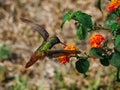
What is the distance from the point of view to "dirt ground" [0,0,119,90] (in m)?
3.12

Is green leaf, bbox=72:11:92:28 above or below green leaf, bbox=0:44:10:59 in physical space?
above

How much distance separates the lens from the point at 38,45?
3535 millimetres

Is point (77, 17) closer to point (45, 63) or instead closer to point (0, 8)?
point (45, 63)

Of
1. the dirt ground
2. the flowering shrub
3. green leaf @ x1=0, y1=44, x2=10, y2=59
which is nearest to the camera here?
the flowering shrub

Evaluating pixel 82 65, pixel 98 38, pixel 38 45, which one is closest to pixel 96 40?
pixel 98 38

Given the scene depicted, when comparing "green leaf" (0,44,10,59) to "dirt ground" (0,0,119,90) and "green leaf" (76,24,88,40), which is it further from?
"green leaf" (76,24,88,40)

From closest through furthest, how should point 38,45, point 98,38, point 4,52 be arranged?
point 98,38 → point 4,52 → point 38,45

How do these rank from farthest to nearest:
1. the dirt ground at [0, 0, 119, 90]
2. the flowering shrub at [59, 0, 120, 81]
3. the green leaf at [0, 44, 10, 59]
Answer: the green leaf at [0, 44, 10, 59] → the dirt ground at [0, 0, 119, 90] → the flowering shrub at [59, 0, 120, 81]

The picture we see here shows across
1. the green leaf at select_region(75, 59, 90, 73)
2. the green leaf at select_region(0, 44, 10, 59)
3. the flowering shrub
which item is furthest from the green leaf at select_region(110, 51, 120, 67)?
the green leaf at select_region(0, 44, 10, 59)

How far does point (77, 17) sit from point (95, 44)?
123 millimetres

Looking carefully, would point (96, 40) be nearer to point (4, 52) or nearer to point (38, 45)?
point (4, 52)

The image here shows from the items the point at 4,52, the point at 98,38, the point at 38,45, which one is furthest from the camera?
the point at 38,45

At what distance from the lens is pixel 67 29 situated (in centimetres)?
374

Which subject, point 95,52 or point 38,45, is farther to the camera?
point 38,45
